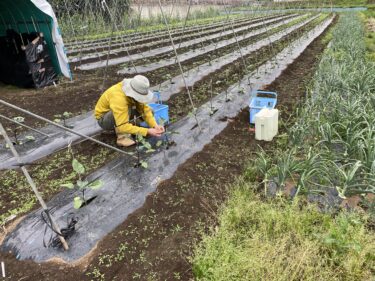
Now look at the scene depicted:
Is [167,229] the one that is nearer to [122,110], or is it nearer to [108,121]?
[122,110]

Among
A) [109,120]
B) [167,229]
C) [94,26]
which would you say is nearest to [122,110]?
[109,120]

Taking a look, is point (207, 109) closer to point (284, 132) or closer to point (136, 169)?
point (284, 132)

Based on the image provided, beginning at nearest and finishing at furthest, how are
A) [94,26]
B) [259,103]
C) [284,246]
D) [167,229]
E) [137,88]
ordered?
[284,246] < [167,229] < [137,88] < [259,103] < [94,26]

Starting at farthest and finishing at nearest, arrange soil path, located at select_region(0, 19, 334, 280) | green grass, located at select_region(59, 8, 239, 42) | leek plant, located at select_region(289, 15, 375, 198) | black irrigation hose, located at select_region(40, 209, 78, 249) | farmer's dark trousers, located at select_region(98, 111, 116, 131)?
green grass, located at select_region(59, 8, 239, 42)
farmer's dark trousers, located at select_region(98, 111, 116, 131)
leek plant, located at select_region(289, 15, 375, 198)
black irrigation hose, located at select_region(40, 209, 78, 249)
soil path, located at select_region(0, 19, 334, 280)

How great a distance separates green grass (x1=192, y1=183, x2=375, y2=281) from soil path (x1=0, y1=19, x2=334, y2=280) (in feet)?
0.62

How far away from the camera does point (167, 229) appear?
2492mm

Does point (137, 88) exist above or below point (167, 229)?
above

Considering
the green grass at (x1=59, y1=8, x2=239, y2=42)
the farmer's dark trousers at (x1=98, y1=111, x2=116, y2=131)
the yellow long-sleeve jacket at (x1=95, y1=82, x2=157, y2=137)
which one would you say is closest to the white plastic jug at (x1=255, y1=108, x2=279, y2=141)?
the yellow long-sleeve jacket at (x1=95, y1=82, x2=157, y2=137)

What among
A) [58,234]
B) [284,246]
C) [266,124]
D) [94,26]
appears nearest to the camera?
[284,246]

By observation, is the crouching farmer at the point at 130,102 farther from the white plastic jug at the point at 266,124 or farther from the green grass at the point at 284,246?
the green grass at the point at 284,246

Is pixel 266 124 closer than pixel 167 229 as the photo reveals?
No

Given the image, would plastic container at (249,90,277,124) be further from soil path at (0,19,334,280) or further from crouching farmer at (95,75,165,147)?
crouching farmer at (95,75,165,147)

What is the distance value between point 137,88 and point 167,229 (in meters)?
1.54

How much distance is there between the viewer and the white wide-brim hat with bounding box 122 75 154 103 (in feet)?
10.6
